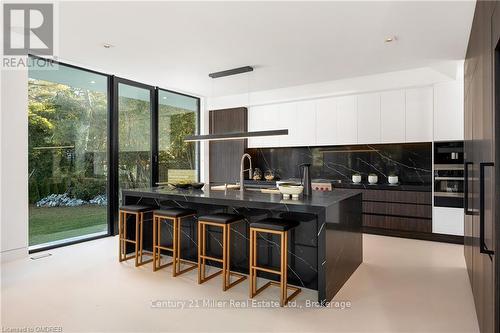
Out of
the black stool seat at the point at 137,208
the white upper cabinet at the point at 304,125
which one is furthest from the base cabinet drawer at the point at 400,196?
the black stool seat at the point at 137,208

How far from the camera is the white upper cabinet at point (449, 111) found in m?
4.77

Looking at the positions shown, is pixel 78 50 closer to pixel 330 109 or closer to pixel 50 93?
pixel 50 93

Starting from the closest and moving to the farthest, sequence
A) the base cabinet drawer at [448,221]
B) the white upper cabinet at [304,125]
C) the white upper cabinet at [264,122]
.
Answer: the base cabinet drawer at [448,221] → the white upper cabinet at [304,125] → the white upper cabinet at [264,122]

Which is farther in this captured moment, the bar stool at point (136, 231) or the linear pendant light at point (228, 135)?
the linear pendant light at point (228, 135)

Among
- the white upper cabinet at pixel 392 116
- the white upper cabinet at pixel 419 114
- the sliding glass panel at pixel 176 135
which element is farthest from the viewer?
the sliding glass panel at pixel 176 135

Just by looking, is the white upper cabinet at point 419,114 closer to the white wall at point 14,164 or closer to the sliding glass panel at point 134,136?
the sliding glass panel at point 134,136

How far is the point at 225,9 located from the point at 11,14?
2.17m

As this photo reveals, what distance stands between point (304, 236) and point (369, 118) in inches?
128

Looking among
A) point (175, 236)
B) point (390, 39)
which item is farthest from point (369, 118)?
point (175, 236)

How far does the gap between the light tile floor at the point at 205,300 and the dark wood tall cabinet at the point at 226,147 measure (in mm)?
3445

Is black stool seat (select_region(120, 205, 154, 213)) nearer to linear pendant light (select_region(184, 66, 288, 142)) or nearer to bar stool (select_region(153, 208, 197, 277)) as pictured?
bar stool (select_region(153, 208, 197, 277))

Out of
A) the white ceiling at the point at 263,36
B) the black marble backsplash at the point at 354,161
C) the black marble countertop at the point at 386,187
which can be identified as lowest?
the black marble countertop at the point at 386,187

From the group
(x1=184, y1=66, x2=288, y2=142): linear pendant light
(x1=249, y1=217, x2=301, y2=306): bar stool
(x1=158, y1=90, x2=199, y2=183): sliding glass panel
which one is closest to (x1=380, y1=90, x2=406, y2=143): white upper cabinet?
(x1=184, y1=66, x2=288, y2=142): linear pendant light

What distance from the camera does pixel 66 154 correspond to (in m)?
4.66
